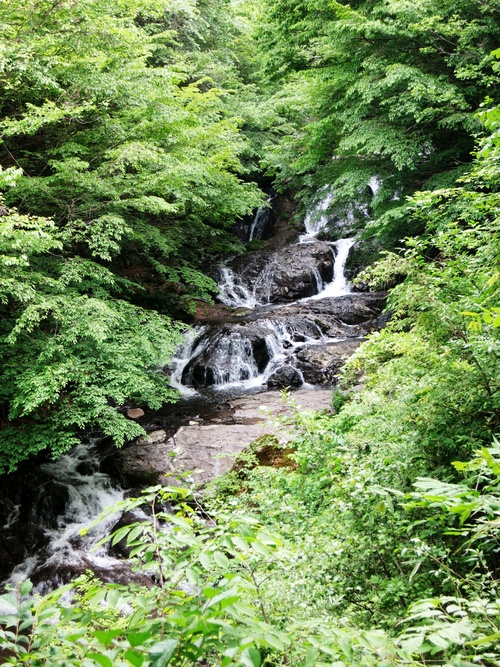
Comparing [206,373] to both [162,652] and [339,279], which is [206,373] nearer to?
[339,279]

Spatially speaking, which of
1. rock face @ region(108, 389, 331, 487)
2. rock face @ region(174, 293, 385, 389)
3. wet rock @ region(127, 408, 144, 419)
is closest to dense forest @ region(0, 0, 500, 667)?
rock face @ region(108, 389, 331, 487)

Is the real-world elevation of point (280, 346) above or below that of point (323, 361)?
above

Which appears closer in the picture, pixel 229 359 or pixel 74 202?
pixel 74 202

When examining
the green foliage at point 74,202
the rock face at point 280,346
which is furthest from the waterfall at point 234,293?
the green foliage at point 74,202

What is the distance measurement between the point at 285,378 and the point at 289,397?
3203 mm

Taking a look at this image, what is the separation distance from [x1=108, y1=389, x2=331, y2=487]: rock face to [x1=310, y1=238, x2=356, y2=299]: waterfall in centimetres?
705

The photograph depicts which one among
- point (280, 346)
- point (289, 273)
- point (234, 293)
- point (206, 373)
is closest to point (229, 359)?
point (206, 373)

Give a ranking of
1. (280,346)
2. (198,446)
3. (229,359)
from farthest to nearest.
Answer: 1. (280,346)
2. (229,359)
3. (198,446)

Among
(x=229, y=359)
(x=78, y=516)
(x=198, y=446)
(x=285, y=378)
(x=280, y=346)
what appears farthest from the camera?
(x=280, y=346)

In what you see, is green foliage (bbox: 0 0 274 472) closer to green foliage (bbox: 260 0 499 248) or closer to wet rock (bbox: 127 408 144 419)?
wet rock (bbox: 127 408 144 419)

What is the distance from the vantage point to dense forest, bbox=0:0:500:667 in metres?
1.23

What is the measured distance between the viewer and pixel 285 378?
1041 centimetres

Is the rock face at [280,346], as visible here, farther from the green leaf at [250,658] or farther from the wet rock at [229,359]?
the green leaf at [250,658]

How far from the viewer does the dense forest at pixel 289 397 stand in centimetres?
123
